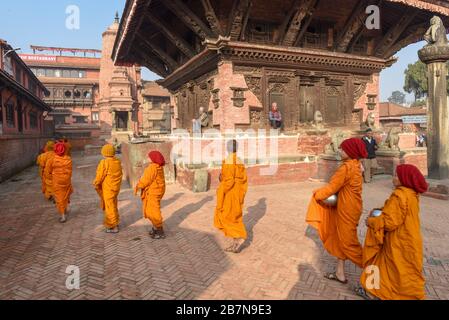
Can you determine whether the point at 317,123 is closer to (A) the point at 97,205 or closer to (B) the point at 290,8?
(B) the point at 290,8

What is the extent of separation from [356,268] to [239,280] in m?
1.70

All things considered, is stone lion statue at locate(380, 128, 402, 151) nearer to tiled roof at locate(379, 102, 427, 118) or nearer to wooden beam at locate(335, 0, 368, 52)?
wooden beam at locate(335, 0, 368, 52)

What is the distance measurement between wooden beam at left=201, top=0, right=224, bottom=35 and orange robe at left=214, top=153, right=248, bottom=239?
8.02 m

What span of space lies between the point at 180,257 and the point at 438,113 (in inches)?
344

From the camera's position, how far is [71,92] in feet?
132

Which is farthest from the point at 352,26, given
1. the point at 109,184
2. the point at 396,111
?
the point at 396,111

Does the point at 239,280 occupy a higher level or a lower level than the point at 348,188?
lower

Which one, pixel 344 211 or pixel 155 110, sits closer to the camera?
pixel 344 211

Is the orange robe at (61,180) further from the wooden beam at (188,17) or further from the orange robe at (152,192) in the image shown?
the wooden beam at (188,17)

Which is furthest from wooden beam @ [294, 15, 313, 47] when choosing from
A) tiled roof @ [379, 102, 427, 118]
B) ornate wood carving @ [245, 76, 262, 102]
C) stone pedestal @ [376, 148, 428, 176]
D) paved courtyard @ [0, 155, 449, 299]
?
tiled roof @ [379, 102, 427, 118]

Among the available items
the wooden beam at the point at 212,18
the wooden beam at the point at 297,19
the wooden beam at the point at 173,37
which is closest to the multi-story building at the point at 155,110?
the wooden beam at the point at 173,37

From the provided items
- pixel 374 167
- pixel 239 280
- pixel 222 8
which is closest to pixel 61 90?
pixel 222 8

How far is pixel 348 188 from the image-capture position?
3.55 metres

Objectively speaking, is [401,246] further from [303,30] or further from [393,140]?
[303,30]
